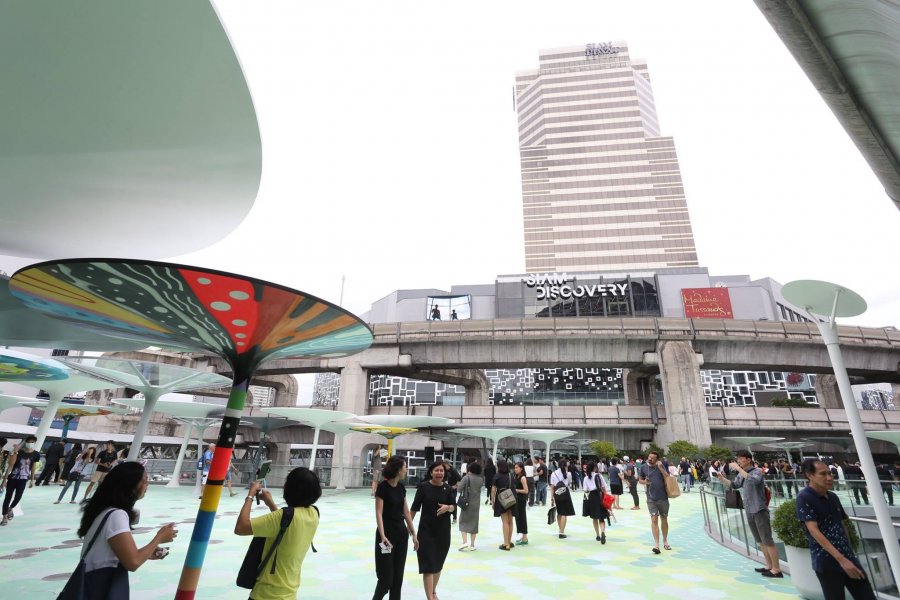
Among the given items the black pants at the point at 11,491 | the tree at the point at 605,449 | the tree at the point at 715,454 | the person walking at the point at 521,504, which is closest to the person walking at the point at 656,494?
the person walking at the point at 521,504

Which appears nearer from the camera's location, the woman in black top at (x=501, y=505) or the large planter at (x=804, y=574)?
the large planter at (x=804, y=574)

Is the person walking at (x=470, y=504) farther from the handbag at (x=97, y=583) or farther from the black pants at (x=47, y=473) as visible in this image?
the black pants at (x=47, y=473)

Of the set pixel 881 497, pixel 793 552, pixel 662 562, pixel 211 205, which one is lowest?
pixel 662 562

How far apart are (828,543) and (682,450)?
2697 centimetres

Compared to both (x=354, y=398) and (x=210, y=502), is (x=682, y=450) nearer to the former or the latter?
(x=354, y=398)

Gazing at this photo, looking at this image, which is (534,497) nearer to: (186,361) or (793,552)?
(793,552)

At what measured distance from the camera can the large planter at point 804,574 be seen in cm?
582

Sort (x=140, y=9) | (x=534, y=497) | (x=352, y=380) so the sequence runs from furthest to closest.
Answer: (x=352, y=380) < (x=534, y=497) < (x=140, y=9)

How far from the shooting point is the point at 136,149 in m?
4.55

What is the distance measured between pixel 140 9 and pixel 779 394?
66.9 m

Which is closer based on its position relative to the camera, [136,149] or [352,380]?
[136,149]

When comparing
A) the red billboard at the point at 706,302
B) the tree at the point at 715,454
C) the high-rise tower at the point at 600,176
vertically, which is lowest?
the tree at the point at 715,454

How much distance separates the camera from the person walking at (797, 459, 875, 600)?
154 inches

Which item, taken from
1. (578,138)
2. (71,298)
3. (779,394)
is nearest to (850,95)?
(71,298)
